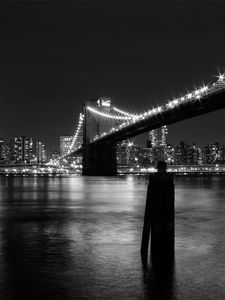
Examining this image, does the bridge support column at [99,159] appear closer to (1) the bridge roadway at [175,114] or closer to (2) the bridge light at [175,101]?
(1) the bridge roadway at [175,114]

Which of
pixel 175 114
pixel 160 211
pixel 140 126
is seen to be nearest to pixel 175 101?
pixel 175 114

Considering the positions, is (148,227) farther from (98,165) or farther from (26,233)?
(98,165)

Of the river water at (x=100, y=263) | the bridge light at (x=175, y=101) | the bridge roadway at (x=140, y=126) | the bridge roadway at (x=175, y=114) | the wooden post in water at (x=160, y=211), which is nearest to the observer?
the river water at (x=100, y=263)

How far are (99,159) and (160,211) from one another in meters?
73.9

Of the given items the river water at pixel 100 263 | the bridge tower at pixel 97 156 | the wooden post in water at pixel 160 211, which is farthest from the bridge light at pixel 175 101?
the wooden post in water at pixel 160 211

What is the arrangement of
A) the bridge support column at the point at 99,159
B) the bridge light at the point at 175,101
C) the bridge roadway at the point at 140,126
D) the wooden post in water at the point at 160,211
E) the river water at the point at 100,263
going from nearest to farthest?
the river water at the point at 100,263, the wooden post in water at the point at 160,211, the bridge roadway at the point at 140,126, the bridge light at the point at 175,101, the bridge support column at the point at 99,159

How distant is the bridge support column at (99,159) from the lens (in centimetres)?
8262

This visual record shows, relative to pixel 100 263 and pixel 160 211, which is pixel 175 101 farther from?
pixel 160 211

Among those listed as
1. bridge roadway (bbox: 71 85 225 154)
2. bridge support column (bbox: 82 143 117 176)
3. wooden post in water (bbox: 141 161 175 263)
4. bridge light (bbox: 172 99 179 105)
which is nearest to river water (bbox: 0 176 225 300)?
wooden post in water (bbox: 141 161 175 263)

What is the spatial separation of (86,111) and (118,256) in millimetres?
84619

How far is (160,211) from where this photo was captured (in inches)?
355

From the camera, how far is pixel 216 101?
1843 inches

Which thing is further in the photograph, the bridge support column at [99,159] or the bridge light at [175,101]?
the bridge support column at [99,159]

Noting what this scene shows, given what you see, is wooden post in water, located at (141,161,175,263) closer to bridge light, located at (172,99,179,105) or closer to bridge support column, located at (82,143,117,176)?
bridge light, located at (172,99,179,105)
